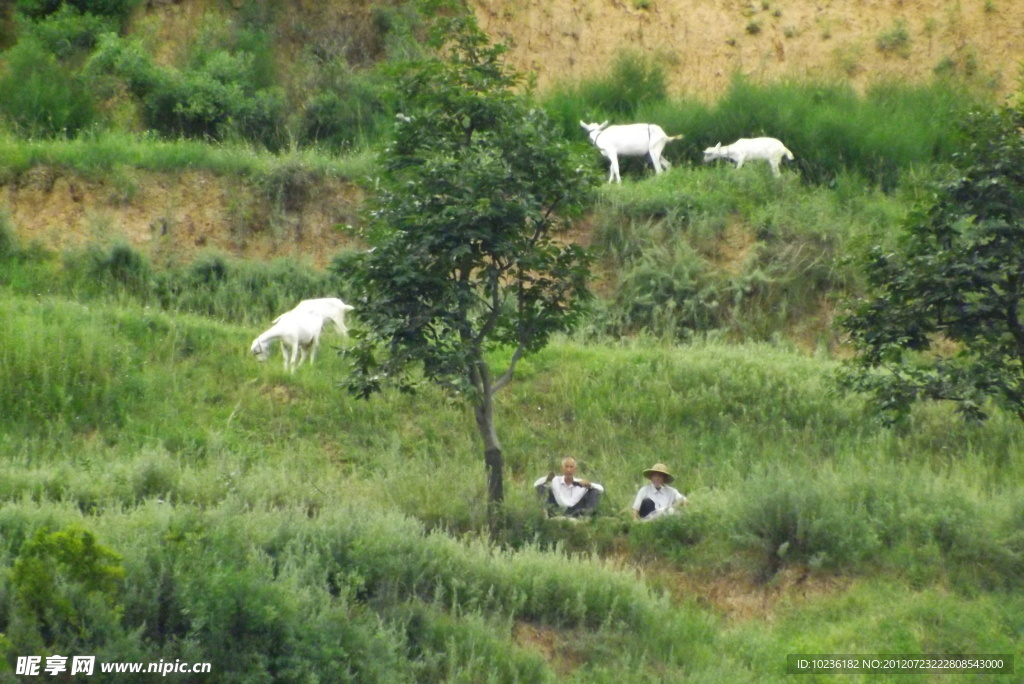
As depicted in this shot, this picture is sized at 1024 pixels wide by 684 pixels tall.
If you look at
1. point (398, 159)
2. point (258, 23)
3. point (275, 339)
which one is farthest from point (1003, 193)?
point (258, 23)

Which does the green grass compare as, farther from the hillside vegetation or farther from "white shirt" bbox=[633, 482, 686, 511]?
"white shirt" bbox=[633, 482, 686, 511]

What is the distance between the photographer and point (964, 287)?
11.5 meters

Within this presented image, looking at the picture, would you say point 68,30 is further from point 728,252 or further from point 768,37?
point 768,37

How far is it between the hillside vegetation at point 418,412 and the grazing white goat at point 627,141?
1.52 ft

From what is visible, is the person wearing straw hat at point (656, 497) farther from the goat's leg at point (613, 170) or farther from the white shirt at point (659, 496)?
the goat's leg at point (613, 170)

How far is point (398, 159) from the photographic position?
1262cm

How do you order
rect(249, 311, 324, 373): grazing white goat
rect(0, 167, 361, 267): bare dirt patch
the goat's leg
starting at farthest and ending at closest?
1. the goat's leg
2. rect(0, 167, 361, 267): bare dirt patch
3. rect(249, 311, 324, 373): grazing white goat

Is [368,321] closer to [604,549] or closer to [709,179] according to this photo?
[604,549]

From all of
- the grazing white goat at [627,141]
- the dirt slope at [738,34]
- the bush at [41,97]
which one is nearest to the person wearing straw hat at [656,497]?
the grazing white goat at [627,141]

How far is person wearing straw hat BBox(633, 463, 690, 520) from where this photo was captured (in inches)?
507

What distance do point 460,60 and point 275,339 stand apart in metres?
4.96

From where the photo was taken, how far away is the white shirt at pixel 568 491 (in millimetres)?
12930

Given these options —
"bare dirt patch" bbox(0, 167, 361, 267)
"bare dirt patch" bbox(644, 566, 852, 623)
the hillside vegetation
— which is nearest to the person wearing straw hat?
the hillside vegetation

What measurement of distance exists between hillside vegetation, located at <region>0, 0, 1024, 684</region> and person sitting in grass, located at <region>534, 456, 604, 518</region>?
0.19 metres
